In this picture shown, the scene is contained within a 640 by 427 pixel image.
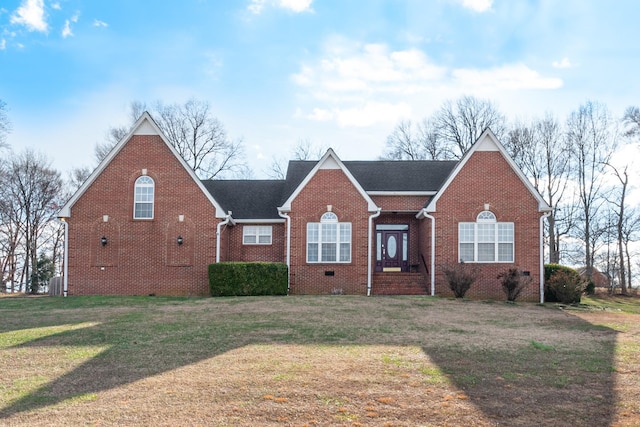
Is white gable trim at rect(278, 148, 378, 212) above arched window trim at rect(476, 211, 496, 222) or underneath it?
above

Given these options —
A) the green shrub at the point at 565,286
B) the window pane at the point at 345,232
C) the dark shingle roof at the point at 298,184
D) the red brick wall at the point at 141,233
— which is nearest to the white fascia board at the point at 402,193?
the dark shingle roof at the point at 298,184

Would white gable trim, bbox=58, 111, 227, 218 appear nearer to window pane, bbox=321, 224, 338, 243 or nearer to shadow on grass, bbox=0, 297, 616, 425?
window pane, bbox=321, 224, 338, 243

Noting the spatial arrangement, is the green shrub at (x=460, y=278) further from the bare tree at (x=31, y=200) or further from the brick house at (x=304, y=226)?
the bare tree at (x=31, y=200)

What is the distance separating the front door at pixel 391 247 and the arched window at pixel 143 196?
960 cm

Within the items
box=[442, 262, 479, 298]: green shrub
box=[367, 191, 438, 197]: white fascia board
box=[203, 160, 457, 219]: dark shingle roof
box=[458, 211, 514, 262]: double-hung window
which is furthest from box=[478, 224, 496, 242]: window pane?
box=[203, 160, 457, 219]: dark shingle roof

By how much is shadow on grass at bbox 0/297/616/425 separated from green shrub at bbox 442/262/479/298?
1985 mm

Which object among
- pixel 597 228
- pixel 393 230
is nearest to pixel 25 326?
pixel 393 230

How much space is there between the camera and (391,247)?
24516 millimetres

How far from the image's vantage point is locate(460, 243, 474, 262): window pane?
2220 cm

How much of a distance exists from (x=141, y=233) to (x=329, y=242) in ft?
24.7

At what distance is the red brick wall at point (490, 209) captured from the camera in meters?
22.0

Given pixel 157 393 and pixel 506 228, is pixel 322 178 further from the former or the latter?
pixel 157 393

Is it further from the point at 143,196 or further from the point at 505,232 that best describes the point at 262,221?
the point at 505,232

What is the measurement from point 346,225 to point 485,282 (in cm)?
591
